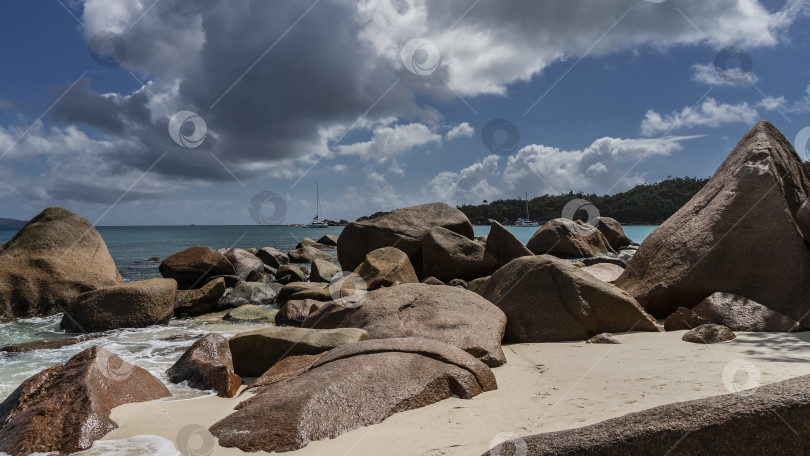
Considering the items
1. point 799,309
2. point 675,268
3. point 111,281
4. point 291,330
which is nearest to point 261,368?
point 291,330

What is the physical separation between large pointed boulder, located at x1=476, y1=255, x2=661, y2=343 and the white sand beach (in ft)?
2.36

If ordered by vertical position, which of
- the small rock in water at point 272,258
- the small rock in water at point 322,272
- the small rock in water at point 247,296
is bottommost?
the small rock in water at point 247,296

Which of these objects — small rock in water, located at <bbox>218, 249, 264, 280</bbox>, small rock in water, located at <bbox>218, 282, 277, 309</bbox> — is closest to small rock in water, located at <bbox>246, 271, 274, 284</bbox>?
small rock in water, located at <bbox>218, 249, 264, 280</bbox>

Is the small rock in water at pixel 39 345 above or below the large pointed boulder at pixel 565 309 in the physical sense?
above

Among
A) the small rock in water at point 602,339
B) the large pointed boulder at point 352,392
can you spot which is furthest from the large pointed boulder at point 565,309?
the large pointed boulder at point 352,392

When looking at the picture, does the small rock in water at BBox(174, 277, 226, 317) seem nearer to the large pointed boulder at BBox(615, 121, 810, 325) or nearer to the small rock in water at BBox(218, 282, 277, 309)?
the small rock in water at BBox(218, 282, 277, 309)

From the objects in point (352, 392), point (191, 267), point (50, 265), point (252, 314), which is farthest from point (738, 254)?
point (50, 265)

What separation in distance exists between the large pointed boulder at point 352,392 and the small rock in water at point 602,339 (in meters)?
2.06

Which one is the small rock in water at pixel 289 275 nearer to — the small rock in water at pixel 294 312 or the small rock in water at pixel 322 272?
the small rock in water at pixel 322 272

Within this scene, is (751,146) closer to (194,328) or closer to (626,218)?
(194,328)

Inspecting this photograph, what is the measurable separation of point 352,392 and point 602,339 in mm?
3473

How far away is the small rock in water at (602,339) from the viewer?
5.92 meters

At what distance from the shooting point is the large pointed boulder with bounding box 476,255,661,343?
6.48m

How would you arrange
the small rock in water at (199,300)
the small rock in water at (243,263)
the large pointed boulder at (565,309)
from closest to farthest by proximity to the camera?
the large pointed boulder at (565,309)
the small rock in water at (199,300)
the small rock in water at (243,263)
